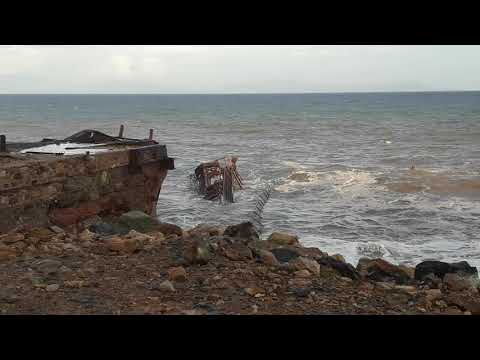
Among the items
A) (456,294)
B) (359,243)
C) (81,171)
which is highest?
(81,171)

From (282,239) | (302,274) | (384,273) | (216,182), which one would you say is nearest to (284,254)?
(302,274)

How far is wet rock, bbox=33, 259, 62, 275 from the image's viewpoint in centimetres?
582

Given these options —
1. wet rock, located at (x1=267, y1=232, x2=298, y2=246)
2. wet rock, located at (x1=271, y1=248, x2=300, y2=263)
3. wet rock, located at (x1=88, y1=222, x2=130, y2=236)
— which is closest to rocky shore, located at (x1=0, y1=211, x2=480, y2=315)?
wet rock, located at (x1=271, y1=248, x2=300, y2=263)

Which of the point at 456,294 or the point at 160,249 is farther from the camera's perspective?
the point at 160,249

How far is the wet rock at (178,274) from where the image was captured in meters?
5.63

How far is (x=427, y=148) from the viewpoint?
40.8 meters

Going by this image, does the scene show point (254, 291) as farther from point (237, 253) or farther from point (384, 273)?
point (384, 273)

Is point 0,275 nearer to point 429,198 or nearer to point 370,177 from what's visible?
point 429,198

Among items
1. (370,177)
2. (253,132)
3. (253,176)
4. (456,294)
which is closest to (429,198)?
(370,177)

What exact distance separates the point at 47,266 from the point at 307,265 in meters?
3.44

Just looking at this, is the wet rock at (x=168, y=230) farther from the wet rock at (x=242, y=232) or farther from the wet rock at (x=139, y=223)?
the wet rock at (x=242, y=232)

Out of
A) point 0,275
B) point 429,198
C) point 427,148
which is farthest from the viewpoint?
point 427,148

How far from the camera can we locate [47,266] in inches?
235

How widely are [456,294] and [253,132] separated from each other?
55343 mm
